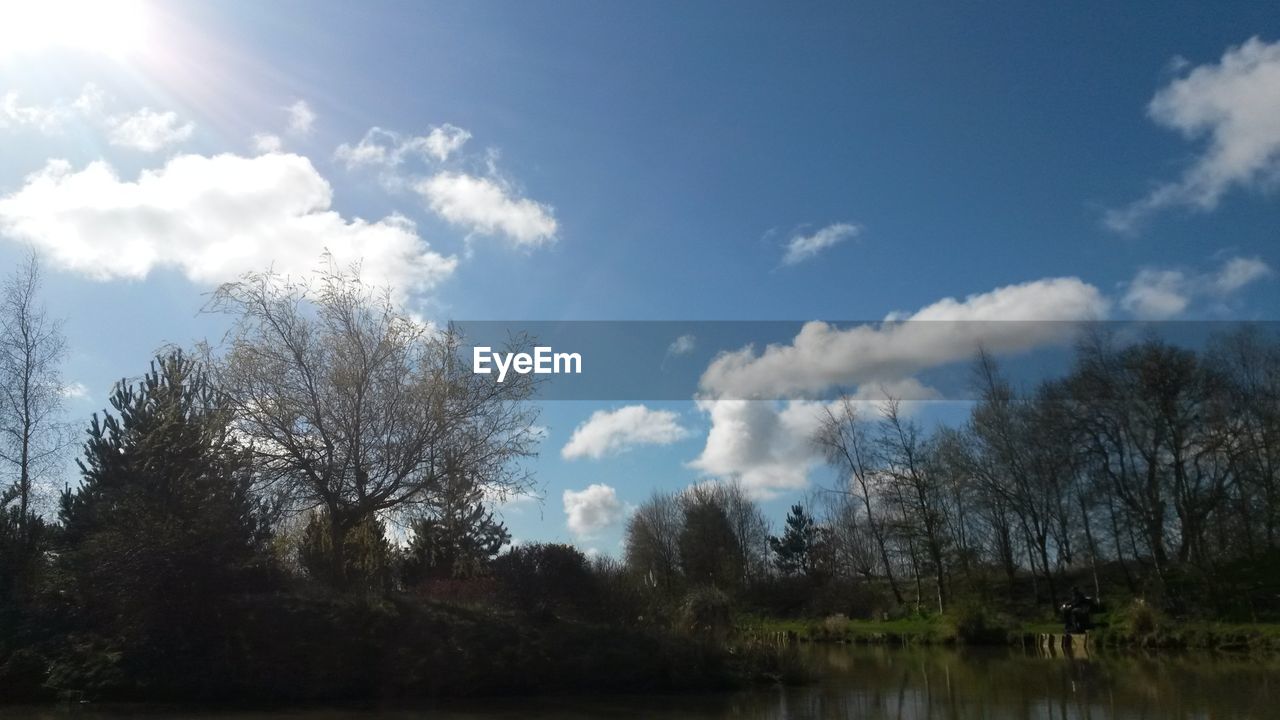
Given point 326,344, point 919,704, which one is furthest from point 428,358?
point 919,704

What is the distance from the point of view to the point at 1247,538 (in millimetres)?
32562

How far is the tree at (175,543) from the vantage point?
1831cm

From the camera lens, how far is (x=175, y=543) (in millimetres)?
18578

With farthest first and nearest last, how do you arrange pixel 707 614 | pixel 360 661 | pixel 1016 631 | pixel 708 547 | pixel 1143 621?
pixel 708 547 < pixel 1016 631 < pixel 1143 621 < pixel 707 614 < pixel 360 661

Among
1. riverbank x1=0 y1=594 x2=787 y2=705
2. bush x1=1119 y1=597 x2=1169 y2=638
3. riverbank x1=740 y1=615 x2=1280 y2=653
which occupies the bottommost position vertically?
riverbank x1=740 y1=615 x2=1280 y2=653

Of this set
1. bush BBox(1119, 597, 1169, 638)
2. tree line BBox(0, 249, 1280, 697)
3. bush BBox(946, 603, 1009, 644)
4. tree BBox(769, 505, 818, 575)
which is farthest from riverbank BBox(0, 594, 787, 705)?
tree BBox(769, 505, 818, 575)

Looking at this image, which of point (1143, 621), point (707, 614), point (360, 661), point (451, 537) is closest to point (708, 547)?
point (1143, 621)

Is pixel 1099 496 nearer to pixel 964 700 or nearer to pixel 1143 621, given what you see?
pixel 1143 621

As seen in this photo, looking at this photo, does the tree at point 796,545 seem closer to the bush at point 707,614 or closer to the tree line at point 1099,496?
the tree line at point 1099,496

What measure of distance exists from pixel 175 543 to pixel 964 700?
52.4 ft

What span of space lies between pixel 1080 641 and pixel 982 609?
5.91m

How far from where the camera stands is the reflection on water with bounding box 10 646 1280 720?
14547mm

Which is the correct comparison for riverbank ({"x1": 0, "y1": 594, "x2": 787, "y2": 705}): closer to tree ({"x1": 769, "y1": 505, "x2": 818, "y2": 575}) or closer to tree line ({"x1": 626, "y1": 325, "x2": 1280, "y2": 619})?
tree line ({"x1": 626, "y1": 325, "x2": 1280, "y2": 619})

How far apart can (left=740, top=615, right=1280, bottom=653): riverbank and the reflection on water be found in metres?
3.61
